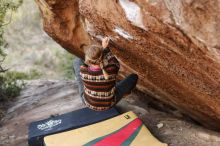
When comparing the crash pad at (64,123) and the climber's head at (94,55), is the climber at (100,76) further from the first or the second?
the crash pad at (64,123)

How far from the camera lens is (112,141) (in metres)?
6.25

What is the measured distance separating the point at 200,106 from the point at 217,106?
0.59 metres

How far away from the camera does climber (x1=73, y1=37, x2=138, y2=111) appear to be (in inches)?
228

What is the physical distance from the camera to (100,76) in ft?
19.6

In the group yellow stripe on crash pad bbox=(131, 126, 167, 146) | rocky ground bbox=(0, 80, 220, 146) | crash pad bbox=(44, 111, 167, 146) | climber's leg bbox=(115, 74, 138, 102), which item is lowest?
rocky ground bbox=(0, 80, 220, 146)

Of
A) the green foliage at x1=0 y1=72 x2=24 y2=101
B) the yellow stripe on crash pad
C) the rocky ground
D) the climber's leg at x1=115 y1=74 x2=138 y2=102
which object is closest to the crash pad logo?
the rocky ground

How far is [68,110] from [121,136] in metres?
2.01

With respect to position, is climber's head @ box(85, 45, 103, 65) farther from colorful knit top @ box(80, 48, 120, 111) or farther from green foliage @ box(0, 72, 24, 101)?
green foliage @ box(0, 72, 24, 101)

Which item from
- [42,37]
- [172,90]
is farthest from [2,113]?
[42,37]

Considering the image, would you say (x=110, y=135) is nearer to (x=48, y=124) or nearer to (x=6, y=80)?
(x=48, y=124)

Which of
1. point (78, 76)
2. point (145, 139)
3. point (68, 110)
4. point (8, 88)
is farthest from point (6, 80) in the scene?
point (145, 139)

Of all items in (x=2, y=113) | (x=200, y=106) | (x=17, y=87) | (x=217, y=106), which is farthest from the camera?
(x=17, y=87)

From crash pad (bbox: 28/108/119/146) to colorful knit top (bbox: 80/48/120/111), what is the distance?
0.59m

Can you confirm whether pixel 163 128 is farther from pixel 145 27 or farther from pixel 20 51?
pixel 20 51
